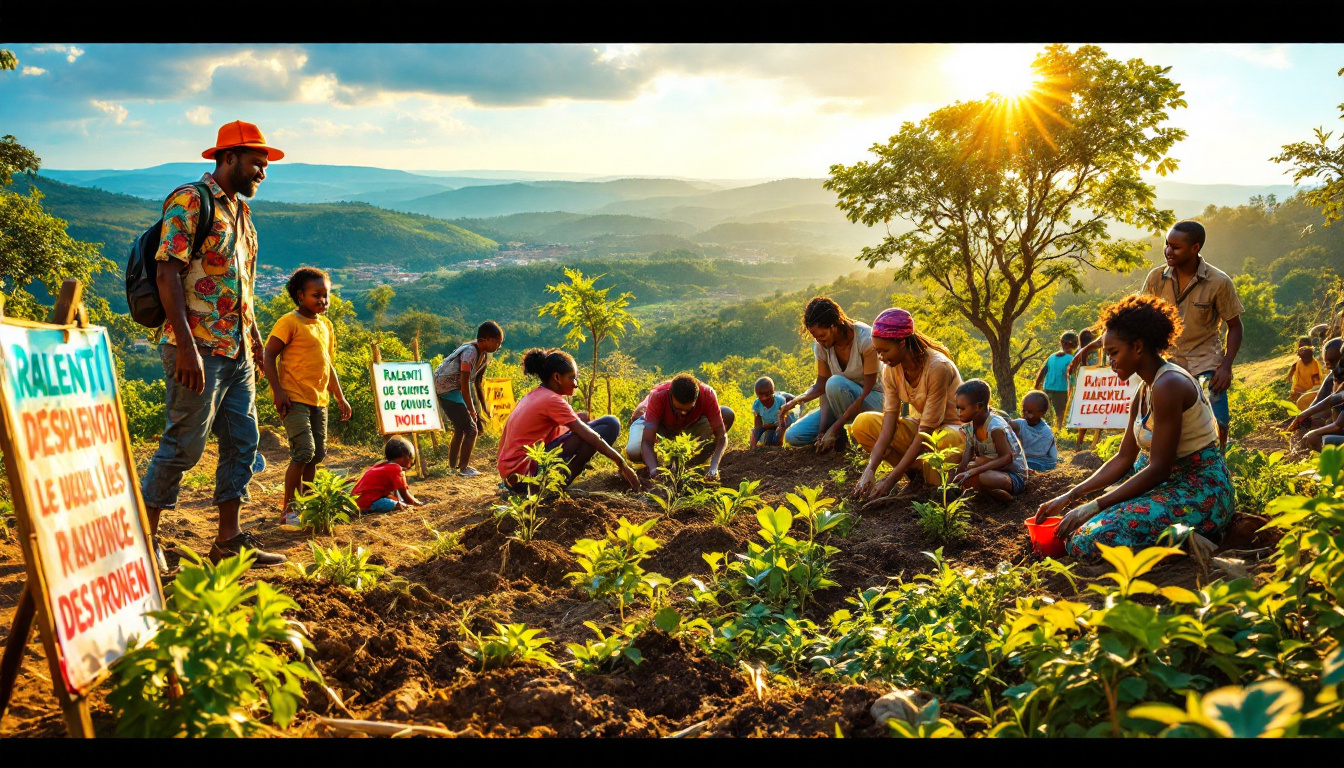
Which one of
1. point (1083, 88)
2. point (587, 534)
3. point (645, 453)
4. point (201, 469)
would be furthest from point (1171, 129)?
point (201, 469)

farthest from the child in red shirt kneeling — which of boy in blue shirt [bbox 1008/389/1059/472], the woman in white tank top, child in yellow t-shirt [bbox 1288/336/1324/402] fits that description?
child in yellow t-shirt [bbox 1288/336/1324/402]

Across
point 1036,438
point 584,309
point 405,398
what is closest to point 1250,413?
point 1036,438

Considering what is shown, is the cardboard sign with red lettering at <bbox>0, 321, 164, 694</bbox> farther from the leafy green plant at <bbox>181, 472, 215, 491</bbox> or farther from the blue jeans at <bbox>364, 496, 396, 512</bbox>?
the leafy green plant at <bbox>181, 472, 215, 491</bbox>

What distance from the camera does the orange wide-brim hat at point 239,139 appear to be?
389 cm

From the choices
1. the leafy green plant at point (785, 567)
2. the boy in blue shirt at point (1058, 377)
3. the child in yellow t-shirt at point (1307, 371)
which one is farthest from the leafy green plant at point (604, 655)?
the child in yellow t-shirt at point (1307, 371)

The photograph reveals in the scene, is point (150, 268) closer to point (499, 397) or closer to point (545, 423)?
point (545, 423)

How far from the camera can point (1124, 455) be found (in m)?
3.76

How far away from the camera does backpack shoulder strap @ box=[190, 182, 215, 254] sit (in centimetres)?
375

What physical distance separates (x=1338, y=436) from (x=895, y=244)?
48.7 ft

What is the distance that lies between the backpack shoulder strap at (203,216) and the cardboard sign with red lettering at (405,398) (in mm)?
4429

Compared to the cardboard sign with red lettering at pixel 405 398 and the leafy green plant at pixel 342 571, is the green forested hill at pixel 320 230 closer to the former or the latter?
the cardboard sign with red lettering at pixel 405 398

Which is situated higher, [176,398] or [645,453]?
[176,398]

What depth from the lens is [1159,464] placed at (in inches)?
134
